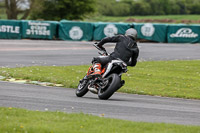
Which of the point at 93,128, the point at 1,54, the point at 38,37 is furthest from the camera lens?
the point at 38,37

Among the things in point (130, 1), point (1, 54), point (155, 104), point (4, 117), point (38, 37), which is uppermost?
point (4, 117)

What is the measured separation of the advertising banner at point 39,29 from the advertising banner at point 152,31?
6.96 meters

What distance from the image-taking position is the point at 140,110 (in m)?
9.17

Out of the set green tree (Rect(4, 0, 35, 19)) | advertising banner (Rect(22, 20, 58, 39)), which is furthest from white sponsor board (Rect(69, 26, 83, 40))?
green tree (Rect(4, 0, 35, 19))

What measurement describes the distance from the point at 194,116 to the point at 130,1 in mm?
112073

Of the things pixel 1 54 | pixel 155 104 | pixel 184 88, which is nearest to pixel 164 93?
pixel 184 88

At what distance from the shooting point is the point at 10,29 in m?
37.8

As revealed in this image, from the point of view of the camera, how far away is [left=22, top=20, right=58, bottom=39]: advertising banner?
37938 mm

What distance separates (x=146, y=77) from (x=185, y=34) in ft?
75.6

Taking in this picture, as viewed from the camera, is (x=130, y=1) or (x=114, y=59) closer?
(x=114, y=59)

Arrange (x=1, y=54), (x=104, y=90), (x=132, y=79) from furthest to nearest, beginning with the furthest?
(x=1, y=54) < (x=132, y=79) < (x=104, y=90)

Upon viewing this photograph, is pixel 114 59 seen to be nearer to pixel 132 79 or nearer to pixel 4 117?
pixel 4 117

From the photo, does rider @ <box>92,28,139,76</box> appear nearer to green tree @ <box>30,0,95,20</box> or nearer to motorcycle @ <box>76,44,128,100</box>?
motorcycle @ <box>76,44,128,100</box>

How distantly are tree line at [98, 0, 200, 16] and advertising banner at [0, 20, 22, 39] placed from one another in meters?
72.8
